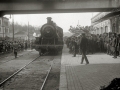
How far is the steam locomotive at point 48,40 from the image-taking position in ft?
74.3

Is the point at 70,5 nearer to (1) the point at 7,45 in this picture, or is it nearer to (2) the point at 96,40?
(2) the point at 96,40

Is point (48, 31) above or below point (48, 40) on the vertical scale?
above

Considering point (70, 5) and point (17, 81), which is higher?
point (70, 5)

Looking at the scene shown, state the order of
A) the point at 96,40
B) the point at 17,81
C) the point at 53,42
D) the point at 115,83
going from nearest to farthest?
1. the point at 115,83
2. the point at 17,81
3. the point at 96,40
4. the point at 53,42

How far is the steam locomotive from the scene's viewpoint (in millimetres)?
22656

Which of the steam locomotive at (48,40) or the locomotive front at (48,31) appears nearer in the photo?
the steam locomotive at (48,40)

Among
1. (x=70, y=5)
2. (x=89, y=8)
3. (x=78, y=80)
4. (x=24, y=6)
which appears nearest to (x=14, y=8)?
(x=24, y=6)

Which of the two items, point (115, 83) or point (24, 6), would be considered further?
point (24, 6)

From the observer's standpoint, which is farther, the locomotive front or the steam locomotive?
the locomotive front

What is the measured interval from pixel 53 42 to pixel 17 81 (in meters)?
14.6

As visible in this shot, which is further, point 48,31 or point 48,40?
point 48,40

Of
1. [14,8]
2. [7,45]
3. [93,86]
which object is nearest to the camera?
[93,86]

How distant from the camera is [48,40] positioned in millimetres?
23844

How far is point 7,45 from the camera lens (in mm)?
28406
